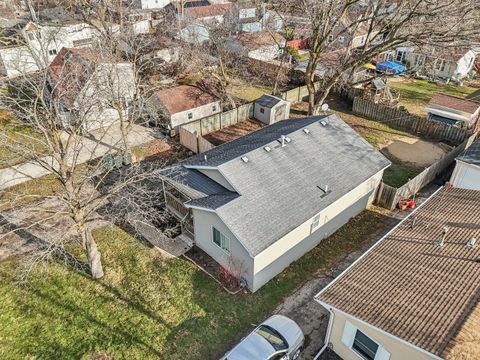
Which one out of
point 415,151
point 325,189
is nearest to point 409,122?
point 415,151

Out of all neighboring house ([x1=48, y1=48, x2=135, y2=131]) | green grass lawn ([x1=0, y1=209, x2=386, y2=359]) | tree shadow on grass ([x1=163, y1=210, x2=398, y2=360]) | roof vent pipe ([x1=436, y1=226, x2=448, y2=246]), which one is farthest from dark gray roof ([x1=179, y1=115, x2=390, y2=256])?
neighboring house ([x1=48, y1=48, x2=135, y2=131])

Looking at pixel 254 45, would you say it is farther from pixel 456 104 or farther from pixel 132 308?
pixel 132 308

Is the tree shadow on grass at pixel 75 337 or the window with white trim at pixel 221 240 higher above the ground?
the window with white trim at pixel 221 240

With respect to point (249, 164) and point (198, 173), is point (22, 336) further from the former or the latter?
point (249, 164)

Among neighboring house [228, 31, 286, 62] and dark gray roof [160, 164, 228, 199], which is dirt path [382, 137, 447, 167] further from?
neighboring house [228, 31, 286, 62]

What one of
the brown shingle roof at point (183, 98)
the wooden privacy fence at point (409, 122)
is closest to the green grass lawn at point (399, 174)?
the wooden privacy fence at point (409, 122)

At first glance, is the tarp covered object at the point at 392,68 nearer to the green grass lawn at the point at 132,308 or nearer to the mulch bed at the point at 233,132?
the mulch bed at the point at 233,132
